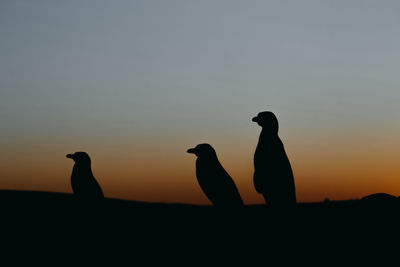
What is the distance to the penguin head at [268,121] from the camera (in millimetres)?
12516

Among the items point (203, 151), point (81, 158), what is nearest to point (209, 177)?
point (203, 151)

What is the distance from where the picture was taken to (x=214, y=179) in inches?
542

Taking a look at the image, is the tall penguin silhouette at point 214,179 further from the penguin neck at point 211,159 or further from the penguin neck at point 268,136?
the penguin neck at point 268,136

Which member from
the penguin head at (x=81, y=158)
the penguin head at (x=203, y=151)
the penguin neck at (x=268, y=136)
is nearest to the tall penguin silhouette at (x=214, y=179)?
the penguin head at (x=203, y=151)

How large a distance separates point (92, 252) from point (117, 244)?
0.49m

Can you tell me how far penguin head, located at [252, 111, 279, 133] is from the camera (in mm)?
12516

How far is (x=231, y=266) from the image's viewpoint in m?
8.63

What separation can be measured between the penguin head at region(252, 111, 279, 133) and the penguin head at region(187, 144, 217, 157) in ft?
5.99

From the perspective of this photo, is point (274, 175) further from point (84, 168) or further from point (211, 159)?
point (84, 168)

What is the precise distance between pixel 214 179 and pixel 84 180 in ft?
14.0

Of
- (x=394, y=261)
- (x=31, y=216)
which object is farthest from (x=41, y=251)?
(x=394, y=261)

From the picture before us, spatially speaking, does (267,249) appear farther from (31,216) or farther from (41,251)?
(31,216)

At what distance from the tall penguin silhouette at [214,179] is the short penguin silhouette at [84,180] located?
3308 millimetres

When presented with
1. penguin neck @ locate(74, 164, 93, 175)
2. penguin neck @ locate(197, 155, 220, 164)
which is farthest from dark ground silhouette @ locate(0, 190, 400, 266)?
penguin neck @ locate(74, 164, 93, 175)
